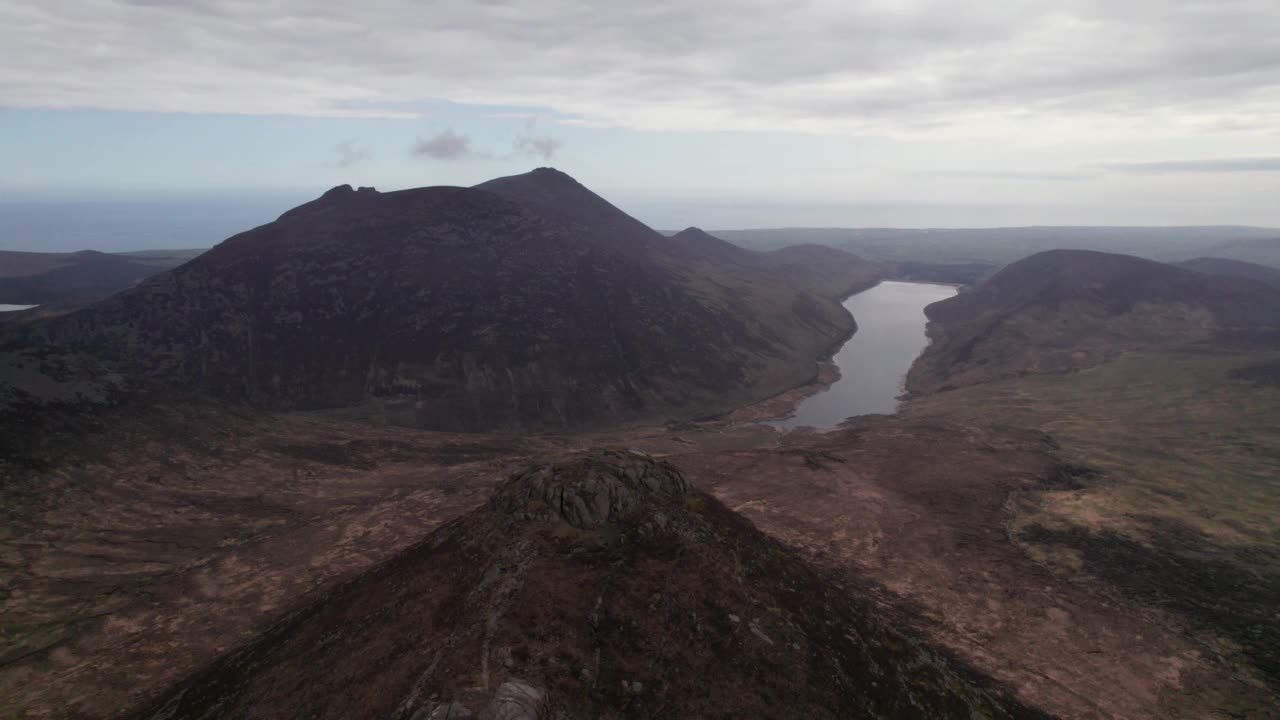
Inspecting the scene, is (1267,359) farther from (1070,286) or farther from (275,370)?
(275,370)

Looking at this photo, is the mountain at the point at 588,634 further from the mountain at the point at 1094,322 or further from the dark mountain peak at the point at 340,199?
the dark mountain peak at the point at 340,199

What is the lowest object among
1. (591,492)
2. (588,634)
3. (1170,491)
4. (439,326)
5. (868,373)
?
(868,373)

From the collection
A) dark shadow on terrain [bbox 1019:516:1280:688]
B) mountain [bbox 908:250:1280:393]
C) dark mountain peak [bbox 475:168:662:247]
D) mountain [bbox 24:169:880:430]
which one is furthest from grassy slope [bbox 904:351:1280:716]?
dark mountain peak [bbox 475:168:662:247]

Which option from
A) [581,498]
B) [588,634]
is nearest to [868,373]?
[581,498]

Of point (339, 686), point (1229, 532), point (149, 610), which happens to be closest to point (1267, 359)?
point (1229, 532)

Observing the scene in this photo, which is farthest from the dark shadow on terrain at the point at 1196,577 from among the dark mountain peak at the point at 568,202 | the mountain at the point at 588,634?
the dark mountain peak at the point at 568,202

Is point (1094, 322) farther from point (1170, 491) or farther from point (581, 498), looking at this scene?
point (581, 498)
